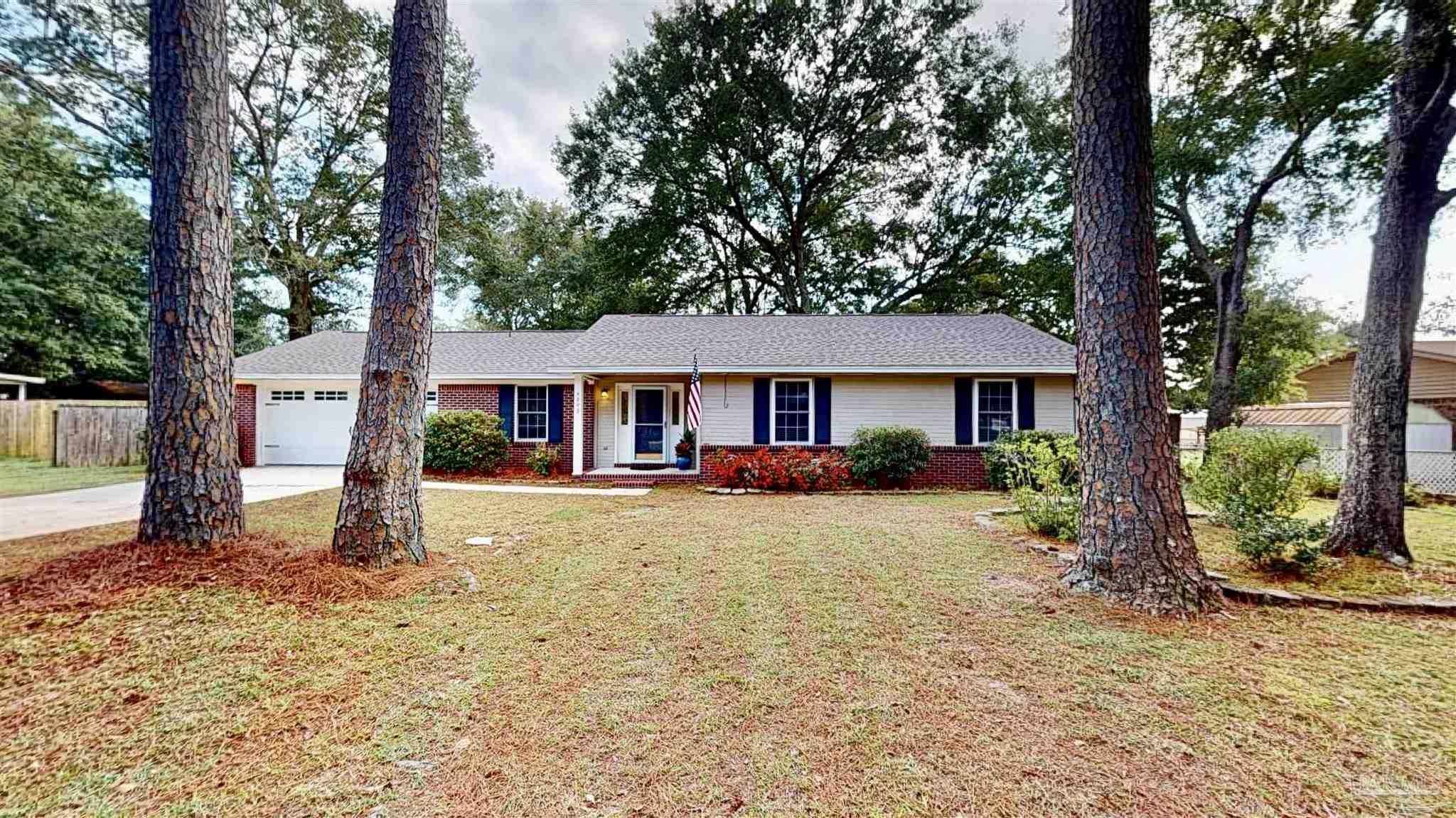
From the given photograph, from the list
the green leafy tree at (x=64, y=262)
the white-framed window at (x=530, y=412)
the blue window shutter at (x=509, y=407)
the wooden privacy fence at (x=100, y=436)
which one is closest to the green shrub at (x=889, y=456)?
the white-framed window at (x=530, y=412)

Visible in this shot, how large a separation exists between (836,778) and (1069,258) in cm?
1987

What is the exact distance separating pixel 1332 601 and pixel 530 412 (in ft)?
44.0

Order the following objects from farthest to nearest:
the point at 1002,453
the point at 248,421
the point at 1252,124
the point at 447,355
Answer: the point at 447,355, the point at 248,421, the point at 1252,124, the point at 1002,453

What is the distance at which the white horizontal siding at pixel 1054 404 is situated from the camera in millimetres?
11977

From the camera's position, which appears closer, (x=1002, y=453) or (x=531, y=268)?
(x=1002, y=453)

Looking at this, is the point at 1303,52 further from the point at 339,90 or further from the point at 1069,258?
the point at 339,90

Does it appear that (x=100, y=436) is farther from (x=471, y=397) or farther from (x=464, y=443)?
(x=464, y=443)

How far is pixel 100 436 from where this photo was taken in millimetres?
12695

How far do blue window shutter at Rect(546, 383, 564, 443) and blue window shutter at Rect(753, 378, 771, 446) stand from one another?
15.8ft

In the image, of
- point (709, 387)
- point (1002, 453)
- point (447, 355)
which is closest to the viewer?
point (1002, 453)

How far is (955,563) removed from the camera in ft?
17.9

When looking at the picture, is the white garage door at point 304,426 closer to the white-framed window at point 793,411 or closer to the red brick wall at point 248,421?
the red brick wall at point 248,421

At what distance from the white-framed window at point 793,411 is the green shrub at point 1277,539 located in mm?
7732

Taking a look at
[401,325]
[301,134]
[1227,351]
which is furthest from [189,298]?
[301,134]
